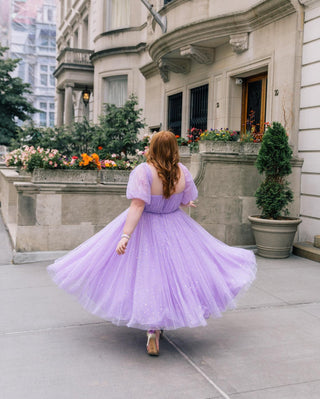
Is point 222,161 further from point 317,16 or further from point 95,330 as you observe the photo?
point 95,330

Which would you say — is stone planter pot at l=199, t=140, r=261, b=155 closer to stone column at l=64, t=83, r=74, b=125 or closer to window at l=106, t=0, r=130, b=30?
window at l=106, t=0, r=130, b=30

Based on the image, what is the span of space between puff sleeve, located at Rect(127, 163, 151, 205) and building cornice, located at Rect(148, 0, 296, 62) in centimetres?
658

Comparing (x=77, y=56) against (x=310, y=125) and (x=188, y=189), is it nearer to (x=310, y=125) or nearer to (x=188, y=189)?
(x=310, y=125)

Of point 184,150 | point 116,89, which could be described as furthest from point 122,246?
point 116,89

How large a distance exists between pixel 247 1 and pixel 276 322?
7.56 m

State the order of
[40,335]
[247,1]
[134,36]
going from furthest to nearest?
1. [134,36]
2. [247,1]
3. [40,335]

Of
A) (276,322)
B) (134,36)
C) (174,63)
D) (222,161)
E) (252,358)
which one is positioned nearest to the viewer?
(252,358)

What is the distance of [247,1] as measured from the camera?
32.9 ft

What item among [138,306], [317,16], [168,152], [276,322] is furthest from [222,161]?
[138,306]

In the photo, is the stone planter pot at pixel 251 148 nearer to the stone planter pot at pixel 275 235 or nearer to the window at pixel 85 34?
the stone planter pot at pixel 275 235

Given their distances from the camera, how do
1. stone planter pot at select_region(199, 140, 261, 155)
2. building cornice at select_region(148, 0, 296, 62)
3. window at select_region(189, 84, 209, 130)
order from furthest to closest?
1. window at select_region(189, 84, 209, 130)
2. building cornice at select_region(148, 0, 296, 62)
3. stone planter pot at select_region(199, 140, 261, 155)

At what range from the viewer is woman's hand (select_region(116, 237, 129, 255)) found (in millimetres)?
3658

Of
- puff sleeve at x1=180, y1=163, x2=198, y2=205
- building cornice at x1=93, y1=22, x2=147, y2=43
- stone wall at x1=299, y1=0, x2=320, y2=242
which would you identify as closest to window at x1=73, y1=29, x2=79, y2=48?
building cornice at x1=93, y1=22, x2=147, y2=43

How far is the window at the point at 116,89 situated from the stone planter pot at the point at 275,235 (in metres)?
12.0
